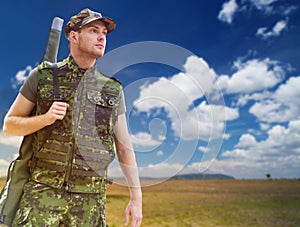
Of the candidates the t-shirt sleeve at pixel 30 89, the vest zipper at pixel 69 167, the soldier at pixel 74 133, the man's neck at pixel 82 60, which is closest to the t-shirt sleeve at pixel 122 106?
the soldier at pixel 74 133

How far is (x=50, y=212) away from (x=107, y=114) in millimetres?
1046

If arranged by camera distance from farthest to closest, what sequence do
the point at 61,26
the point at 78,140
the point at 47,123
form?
the point at 61,26 → the point at 78,140 → the point at 47,123

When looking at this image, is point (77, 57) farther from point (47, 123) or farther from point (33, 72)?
point (47, 123)

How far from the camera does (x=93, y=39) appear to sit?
338 centimetres

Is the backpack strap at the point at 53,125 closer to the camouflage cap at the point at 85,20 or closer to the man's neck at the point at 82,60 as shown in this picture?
the man's neck at the point at 82,60

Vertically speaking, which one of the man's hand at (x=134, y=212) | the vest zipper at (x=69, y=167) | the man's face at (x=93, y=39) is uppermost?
the man's face at (x=93, y=39)

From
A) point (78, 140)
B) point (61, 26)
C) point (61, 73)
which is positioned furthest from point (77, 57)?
point (78, 140)

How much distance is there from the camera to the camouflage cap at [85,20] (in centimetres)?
340

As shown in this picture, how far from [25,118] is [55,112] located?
1.16 ft

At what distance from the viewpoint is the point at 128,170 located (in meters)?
3.58

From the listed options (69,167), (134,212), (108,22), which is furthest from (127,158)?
(108,22)

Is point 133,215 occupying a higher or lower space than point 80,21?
lower

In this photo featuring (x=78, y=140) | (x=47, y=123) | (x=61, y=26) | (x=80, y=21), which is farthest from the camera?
(x=61, y=26)

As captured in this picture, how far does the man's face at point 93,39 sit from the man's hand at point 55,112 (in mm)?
664
